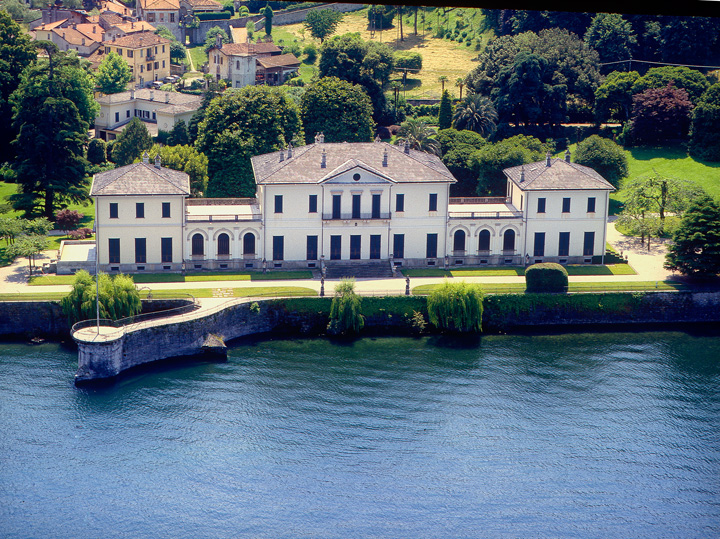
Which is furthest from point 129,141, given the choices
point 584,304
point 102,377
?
point 584,304

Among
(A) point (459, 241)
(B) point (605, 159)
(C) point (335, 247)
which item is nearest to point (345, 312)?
(C) point (335, 247)

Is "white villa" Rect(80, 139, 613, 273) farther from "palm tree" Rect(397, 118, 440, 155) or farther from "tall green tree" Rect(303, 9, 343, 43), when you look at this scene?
"tall green tree" Rect(303, 9, 343, 43)

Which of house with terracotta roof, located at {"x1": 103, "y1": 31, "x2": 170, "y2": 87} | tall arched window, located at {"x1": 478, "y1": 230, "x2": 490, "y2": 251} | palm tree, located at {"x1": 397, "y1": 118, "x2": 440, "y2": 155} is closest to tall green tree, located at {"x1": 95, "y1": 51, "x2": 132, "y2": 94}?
house with terracotta roof, located at {"x1": 103, "y1": 31, "x2": 170, "y2": 87}

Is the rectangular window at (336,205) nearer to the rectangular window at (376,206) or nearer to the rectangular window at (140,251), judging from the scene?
the rectangular window at (376,206)

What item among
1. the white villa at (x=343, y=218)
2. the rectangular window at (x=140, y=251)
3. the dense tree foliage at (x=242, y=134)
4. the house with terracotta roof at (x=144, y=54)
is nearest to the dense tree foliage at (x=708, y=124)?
the white villa at (x=343, y=218)

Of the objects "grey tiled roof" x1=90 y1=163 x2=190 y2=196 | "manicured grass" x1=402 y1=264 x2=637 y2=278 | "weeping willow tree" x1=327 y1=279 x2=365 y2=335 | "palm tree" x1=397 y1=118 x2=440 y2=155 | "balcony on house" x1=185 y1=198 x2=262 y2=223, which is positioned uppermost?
"palm tree" x1=397 y1=118 x2=440 y2=155

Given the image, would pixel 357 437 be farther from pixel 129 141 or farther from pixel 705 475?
pixel 129 141
